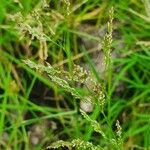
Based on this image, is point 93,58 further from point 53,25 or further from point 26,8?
point 26,8

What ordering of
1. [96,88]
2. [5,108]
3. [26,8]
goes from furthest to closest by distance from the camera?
[26,8] → [5,108] → [96,88]

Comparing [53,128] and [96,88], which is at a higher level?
[96,88]

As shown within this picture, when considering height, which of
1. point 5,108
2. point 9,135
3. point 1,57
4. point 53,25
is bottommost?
point 9,135

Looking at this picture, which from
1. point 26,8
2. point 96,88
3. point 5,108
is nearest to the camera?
point 96,88

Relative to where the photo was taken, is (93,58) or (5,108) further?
(93,58)

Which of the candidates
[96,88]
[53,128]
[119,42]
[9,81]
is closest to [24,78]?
[9,81]

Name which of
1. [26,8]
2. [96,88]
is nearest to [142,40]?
[26,8]

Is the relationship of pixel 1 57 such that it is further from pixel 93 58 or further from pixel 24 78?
pixel 93 58
